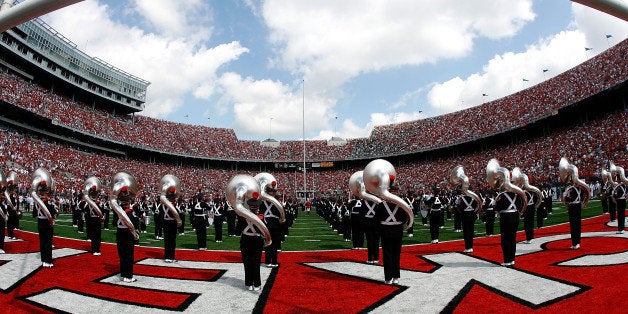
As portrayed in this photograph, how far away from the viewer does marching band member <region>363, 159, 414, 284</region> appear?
712cm

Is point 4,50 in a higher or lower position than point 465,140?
higher

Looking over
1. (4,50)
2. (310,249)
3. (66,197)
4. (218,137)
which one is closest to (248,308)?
(310,249)

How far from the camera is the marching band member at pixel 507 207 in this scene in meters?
8.24

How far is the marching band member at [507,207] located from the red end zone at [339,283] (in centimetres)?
39

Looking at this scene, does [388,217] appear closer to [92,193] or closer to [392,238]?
[392,238]

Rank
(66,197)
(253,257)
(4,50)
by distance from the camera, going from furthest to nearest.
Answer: (4,50) < (66,197) < (253,257)

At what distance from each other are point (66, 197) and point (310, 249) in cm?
2676

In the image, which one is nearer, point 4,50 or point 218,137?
point 4,50

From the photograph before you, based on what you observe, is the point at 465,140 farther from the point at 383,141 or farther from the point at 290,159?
the point at 290,159

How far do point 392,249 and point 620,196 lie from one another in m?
8.27

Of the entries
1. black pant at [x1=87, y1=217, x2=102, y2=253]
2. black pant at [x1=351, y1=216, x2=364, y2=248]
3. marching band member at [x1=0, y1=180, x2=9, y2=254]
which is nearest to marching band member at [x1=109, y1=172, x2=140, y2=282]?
Answer: black pant at [x1=87, y1=217, x2=102, y2=253]

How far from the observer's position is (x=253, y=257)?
7.04m

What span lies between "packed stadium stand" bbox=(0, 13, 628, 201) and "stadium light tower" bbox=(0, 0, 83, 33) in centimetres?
3080

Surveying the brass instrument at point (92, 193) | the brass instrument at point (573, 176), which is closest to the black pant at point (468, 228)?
the brass instrument at point (573, 176)
